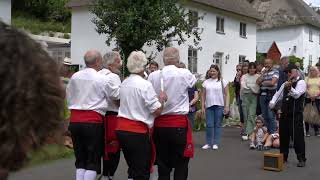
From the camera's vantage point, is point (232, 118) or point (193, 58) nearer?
point (232, 118)

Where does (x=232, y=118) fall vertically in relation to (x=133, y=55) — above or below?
below

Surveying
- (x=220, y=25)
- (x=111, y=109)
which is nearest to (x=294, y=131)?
(x=111, y=109)

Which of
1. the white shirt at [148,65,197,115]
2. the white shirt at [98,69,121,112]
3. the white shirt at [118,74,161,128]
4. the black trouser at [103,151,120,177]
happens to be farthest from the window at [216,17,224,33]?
the white shirt at [118,74,161,128]

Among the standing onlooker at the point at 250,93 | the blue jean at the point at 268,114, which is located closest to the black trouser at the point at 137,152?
the blue jean at the point at 268,114

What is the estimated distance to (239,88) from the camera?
13.9m

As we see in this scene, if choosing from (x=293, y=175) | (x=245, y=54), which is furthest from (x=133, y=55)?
(x=245, y=54)

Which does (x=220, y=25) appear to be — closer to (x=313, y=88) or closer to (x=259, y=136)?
(x=313, y=88)

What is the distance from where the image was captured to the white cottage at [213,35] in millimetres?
28867

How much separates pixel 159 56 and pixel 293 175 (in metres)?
18.3

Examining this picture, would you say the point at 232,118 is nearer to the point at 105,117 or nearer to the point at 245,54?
the point at 105,117

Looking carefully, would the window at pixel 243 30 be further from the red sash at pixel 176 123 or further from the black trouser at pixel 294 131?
the red sash at pixel 176 123

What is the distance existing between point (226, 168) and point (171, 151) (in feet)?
9.84

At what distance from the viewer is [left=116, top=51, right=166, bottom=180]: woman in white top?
584 cm

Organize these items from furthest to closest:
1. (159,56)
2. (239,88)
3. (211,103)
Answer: (159,56) → (239,88) → (211,103)
